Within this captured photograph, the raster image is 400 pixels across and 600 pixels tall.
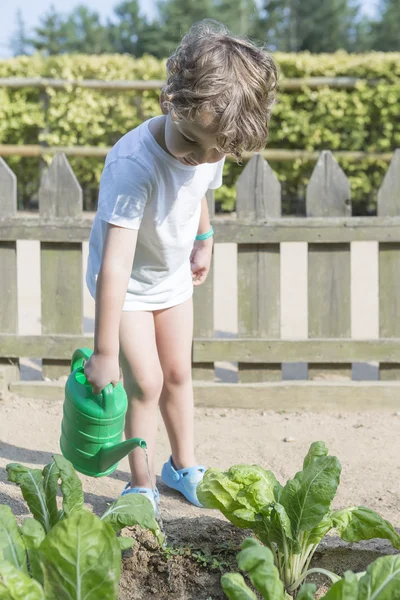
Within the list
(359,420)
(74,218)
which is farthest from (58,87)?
(359,420)

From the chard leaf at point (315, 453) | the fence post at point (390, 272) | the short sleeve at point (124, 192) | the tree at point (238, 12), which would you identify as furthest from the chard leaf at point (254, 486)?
the tree at point (238, 12)

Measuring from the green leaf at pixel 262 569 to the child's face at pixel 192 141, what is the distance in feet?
3.21

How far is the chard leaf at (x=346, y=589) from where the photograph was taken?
1437 mm

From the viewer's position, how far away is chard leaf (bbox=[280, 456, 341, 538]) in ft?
5.85

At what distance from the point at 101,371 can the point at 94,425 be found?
145 mm

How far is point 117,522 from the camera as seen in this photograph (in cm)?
181

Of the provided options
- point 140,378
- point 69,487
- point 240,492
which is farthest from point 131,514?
point 140,378

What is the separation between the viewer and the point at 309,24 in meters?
39.6

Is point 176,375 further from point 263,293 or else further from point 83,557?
point 263,293

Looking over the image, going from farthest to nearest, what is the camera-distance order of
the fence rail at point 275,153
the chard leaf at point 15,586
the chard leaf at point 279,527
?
1. the fence rail at point 275,153
2. the chard leaf at point 279,527
3. the chard leaf at point 15,586

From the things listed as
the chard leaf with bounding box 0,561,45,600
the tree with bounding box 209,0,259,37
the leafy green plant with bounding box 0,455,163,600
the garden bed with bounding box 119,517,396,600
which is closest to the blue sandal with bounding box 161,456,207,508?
the garden bed with bounding box 119,517,396,600

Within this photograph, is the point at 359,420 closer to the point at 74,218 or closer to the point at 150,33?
the point at 74,218

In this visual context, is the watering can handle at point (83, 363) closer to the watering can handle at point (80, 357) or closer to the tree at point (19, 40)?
the watering can handle at point (80, 357)

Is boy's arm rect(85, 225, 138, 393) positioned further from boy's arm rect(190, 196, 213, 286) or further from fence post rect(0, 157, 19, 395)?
fence post rect(0, 157, 19, 395)
